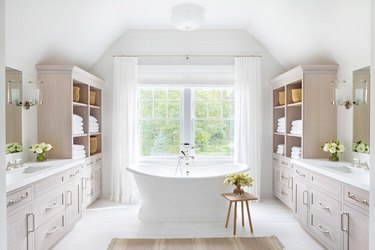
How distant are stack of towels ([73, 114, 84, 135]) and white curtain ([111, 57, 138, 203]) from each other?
709 mm

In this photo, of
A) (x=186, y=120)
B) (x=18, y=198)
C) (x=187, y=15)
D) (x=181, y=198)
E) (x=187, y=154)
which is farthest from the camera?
(x=186, y=120)

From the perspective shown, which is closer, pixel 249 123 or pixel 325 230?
pixel 325 230

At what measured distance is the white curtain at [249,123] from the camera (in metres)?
5.22

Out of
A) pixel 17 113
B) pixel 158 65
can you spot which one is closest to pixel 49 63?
pixel 17 113

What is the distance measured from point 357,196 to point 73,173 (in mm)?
2975

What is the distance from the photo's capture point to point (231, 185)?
415cm

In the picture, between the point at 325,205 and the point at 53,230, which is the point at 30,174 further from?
the point at 325,205

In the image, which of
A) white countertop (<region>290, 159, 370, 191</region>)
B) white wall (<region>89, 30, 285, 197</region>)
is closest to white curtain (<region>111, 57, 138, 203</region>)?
white wall (<region>89, 30, 285, 197</region>)

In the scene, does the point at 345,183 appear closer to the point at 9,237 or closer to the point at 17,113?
the point at 9,237

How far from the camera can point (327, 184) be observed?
3.08 metres

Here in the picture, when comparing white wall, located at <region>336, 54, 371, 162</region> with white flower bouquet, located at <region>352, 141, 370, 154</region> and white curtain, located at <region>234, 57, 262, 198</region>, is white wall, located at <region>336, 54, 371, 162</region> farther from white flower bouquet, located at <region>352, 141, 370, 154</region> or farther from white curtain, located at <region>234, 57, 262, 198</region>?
white curtain, located at <region>234, 57, 262, 198</region>

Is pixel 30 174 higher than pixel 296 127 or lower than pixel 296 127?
lower

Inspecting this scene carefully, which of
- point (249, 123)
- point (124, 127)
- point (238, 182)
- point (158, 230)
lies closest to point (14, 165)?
point (158, 230)

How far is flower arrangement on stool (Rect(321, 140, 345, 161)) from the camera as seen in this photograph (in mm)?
3828
